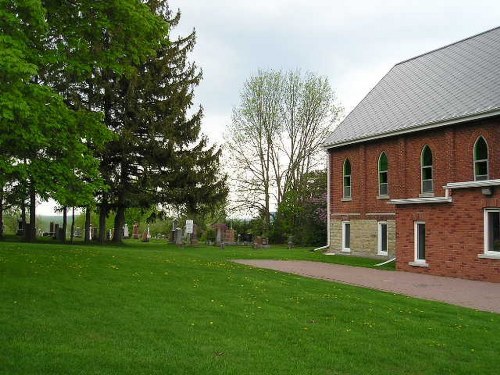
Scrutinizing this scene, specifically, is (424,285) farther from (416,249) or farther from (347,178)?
(347,178)

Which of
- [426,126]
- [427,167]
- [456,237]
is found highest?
[426,126]

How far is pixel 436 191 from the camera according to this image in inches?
1019

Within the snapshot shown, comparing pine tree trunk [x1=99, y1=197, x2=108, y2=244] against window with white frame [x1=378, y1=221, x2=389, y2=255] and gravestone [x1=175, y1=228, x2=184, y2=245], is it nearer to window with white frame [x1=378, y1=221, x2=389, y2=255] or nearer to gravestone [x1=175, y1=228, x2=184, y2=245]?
gravestone [x1=175, y1=228, x2=184, y2=245]

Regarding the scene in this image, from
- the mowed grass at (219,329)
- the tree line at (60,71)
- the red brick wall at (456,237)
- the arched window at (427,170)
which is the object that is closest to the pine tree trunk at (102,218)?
the tree line at (60,71)

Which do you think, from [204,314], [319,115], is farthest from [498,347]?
[319,115]

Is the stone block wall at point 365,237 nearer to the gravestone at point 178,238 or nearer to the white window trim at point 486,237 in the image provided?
the white window trim at point 486,237

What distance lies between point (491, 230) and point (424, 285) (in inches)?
153

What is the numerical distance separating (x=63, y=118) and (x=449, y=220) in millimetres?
13979

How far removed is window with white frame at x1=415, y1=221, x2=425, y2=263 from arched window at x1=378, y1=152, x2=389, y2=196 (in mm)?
6802

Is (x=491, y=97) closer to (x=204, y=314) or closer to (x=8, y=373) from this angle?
(x=204, y=314)

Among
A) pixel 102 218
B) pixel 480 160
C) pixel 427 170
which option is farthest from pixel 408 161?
pixel 102 218

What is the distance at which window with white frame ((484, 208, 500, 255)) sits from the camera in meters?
19.3

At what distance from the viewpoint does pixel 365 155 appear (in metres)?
30.5

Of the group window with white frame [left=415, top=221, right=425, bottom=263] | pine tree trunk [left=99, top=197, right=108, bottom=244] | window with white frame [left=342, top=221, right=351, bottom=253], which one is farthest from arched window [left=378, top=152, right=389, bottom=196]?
pine tree trunk [left=99, top=197, right=108, bottom=244]
